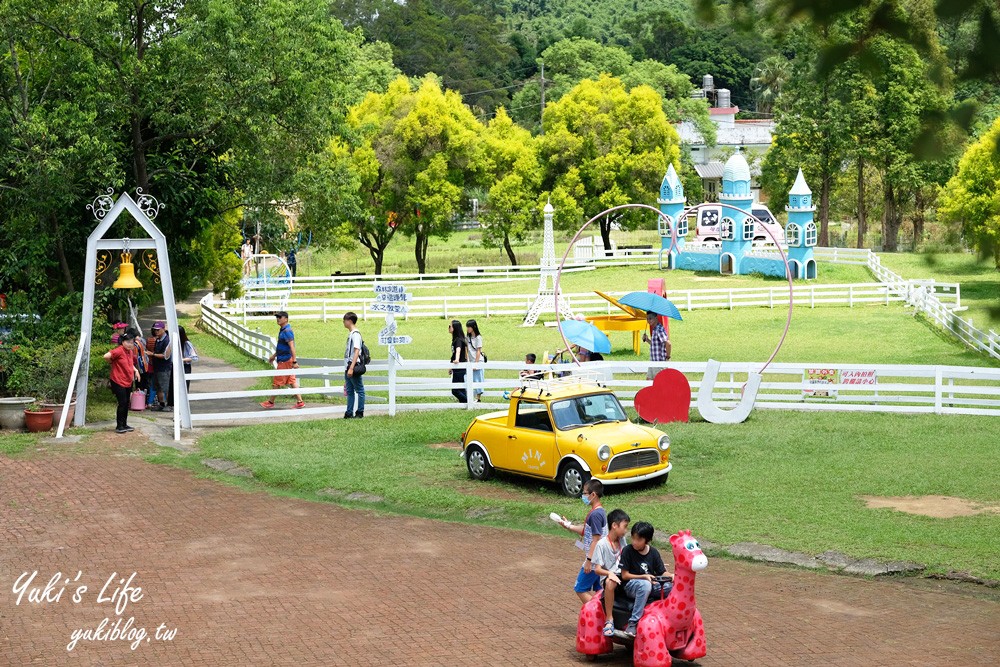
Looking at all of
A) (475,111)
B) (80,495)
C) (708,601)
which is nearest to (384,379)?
(80,495)

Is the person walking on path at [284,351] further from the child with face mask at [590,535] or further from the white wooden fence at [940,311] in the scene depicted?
the white wooden fence at [940,311]

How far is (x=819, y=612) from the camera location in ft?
38.3

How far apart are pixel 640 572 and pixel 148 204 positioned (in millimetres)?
15554

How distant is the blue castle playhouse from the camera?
48.8 m

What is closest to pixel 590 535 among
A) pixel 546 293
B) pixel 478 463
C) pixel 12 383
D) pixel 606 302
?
pixel 478 463

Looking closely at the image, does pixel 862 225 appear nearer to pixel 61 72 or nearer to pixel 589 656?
pixel 61 72

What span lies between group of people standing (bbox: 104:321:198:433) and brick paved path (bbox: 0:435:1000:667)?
13.4 feet

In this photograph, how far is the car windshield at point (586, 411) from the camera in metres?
16.5

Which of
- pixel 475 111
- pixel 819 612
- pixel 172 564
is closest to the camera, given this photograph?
pixel 819 612

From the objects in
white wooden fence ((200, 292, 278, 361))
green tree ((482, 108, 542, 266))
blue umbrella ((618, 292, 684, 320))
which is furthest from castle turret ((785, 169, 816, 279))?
blue umbrella ((618, 292, 684, 320))

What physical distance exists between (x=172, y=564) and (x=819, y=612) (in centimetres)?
677

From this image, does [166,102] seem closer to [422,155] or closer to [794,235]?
[794,235]

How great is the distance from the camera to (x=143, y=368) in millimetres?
22422

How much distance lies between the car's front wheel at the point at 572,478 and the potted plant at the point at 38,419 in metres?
9.32
